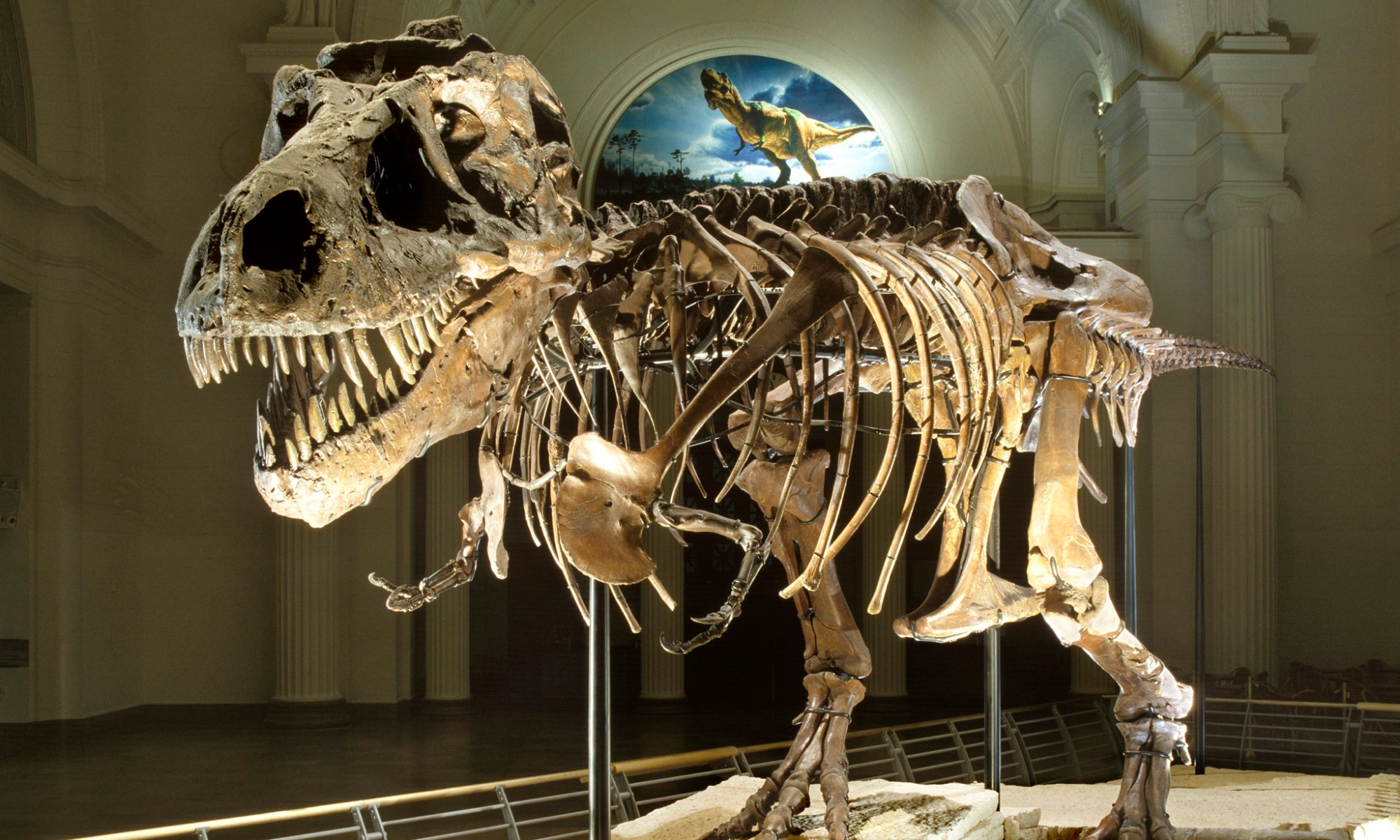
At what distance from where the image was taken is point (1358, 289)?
8906mm

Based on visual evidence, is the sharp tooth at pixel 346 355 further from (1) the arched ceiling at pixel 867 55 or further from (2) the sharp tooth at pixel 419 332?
(1) the arched ceiling at pixel 867 55

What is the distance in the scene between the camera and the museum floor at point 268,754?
5.91 meters

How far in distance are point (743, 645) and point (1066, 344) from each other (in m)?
5.99

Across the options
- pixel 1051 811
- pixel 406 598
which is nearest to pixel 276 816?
pixel 406 598

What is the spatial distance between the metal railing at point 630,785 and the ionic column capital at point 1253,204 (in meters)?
3.93

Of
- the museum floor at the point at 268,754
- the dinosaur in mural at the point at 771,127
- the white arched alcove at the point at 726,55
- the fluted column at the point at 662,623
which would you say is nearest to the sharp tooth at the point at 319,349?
the museum floor at the point at 268,754

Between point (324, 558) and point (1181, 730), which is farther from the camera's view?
point (324, 558)

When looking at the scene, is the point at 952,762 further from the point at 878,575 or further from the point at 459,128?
the point at 459,128

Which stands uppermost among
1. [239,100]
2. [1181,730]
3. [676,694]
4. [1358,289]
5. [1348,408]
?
[239,100]

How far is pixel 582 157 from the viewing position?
11656mm

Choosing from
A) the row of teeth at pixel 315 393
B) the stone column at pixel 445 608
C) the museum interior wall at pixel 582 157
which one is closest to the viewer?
the row of teeth at pixel 315 393

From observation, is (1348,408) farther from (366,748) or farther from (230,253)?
(230,253)

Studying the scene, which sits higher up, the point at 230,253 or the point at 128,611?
the point at 230,253

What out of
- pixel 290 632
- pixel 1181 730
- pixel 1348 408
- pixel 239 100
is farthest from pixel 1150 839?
pixel 239 100
